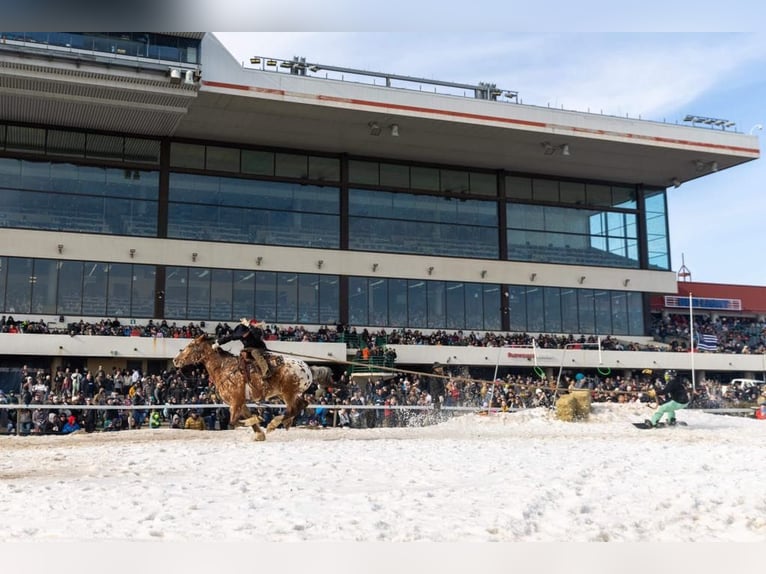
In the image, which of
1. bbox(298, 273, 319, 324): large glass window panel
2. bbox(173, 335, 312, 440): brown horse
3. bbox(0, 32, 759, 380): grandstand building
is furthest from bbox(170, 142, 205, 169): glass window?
bbox(173, 335, 312, 440): brown horse

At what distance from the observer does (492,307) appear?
146 feet

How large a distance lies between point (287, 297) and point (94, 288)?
9262 mm

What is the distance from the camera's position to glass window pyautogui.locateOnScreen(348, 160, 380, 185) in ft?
141

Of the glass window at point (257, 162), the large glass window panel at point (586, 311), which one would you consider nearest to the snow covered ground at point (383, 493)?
the glass window at point (257, 162)

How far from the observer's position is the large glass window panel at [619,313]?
156 feet

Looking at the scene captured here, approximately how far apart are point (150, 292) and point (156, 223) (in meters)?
3.50

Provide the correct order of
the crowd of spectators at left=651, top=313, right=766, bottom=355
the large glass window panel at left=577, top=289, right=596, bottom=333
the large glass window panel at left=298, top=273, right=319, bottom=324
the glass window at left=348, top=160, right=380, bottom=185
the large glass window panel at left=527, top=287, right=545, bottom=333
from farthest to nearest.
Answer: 1. the crowd of spectators at left=651, top=313, right=766, bottom=355
2. the large glass window panel at left=577, top=289, right=596, bottom=333
3. the large glass window panel at left=527, top=287, right=545, bottom=333
4. the glass window at left=348, top=160, right=380, bottom=185
5. the large glass window panel at left=298, top=273, right=319, bottom=324

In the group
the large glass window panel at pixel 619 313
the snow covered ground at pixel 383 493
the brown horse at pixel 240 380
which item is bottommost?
the snow covered ground at pixel 383 493

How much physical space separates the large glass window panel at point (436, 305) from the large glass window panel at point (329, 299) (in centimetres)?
527

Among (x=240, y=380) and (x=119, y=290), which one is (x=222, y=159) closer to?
(x=119, y=290)

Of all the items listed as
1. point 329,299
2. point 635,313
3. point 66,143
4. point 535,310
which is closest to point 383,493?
point 329,299

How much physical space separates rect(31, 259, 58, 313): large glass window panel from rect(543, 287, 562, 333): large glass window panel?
26241 millimetres

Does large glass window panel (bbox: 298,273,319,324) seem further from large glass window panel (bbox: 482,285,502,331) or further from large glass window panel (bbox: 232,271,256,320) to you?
large glass window panel (bbox: 482,285,502,331)

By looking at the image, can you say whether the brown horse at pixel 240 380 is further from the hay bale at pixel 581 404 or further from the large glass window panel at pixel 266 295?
the large glass window panel at pixel 266 295
